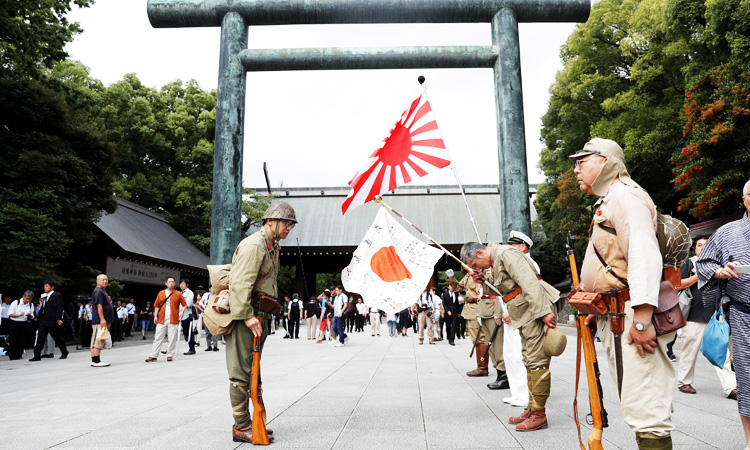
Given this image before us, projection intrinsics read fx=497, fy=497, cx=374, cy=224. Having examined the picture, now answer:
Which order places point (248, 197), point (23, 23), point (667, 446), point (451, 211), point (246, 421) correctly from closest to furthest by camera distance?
point (667, 446) → point (246, 421) → point (23, 23) → point (248, 197) → point (451, 211)

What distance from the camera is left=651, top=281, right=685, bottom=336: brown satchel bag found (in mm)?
2312

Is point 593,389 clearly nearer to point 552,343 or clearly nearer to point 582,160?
point 582,160

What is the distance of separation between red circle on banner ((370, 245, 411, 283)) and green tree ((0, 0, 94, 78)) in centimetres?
1270

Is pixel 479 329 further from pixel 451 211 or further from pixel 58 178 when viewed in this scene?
pixel 451 211

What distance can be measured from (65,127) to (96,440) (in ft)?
49.7

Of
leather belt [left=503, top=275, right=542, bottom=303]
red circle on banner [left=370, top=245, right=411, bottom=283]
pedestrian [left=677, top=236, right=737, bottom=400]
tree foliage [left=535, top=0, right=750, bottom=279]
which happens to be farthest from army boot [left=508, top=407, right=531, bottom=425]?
tree foliage [left=535, top=0, right=750, bottom=279]

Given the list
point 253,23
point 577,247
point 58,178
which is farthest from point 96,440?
point 577,247

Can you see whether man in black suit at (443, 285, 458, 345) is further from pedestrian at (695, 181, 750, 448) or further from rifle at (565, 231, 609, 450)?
rifle at (565, 231, 609, 450)

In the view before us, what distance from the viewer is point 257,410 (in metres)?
3.53

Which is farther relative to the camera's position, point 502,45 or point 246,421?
point 502,45

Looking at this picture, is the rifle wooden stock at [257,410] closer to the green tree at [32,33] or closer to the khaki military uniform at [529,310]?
the khaki military uniform at [529,310]

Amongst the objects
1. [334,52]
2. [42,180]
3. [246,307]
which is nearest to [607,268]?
[246,307]

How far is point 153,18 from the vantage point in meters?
7.57

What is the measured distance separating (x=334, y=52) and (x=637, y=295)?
6.51 metres
